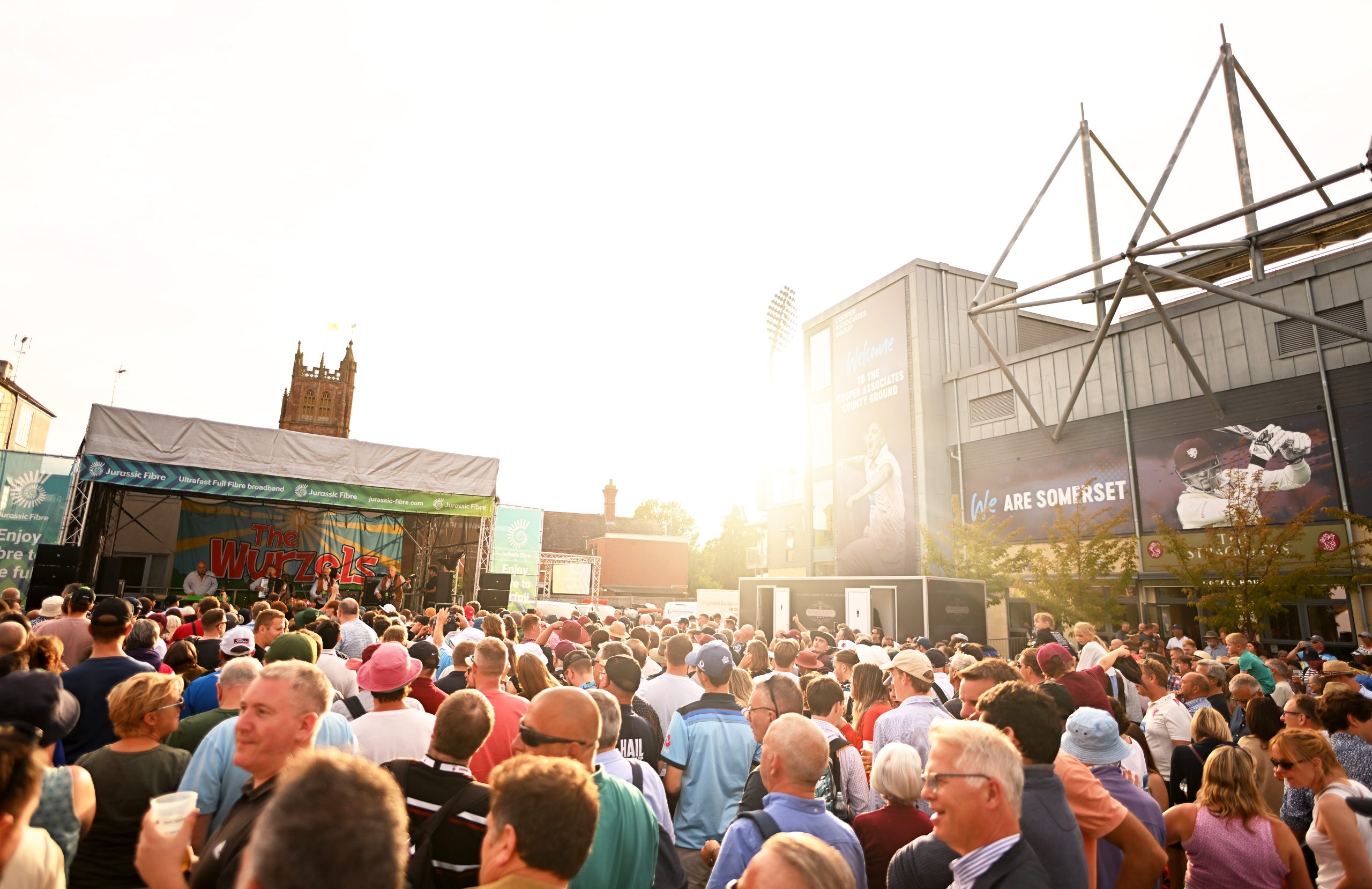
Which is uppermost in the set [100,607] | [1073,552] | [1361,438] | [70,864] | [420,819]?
[1361,438]

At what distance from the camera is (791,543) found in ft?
146

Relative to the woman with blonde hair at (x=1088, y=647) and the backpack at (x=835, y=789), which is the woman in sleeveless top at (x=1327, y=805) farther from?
the woman with blonde hair at (x=1088, y=647)

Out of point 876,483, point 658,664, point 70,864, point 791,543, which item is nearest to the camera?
point 70,864

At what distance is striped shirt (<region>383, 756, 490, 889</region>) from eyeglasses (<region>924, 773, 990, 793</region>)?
153 cm

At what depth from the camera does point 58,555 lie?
13820mm

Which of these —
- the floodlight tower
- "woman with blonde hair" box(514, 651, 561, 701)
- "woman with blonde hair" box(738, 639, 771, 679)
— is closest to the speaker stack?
"woman with blonde hair" box(514, 651, 561, 701)

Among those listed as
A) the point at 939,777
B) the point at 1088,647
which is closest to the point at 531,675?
the point at 939,777

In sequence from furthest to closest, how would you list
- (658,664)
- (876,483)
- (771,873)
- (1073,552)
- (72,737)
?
1. (876,483)
2. (1073,552)
3. (658,664)
4. (72,737)
5. (771,873)

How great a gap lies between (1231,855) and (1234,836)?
0.29 ft

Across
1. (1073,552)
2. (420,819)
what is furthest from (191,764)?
(1073,552)

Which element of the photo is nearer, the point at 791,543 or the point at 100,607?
the point at 100,607

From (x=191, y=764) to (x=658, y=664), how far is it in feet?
18.0

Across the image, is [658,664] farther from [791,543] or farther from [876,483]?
[791,543]

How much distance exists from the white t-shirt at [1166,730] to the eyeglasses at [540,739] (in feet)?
17.4
